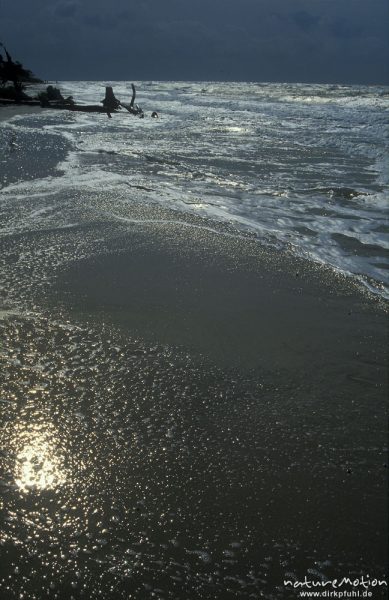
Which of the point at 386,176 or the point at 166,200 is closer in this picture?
the point at 166,200

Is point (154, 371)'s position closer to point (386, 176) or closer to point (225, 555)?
point (225, 555)

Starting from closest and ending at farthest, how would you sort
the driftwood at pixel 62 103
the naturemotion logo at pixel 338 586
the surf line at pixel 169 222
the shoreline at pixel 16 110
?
the naturemotion logo at pixel 338 586, the surf line at pixel 169 222, the shoreline at pixel 16 110, the driftwood at pixel 62 103

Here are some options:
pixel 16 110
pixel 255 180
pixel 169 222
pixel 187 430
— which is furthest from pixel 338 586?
pixel 16 110

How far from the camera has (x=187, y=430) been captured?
3.34 metres

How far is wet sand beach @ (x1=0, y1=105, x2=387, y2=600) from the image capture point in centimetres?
245

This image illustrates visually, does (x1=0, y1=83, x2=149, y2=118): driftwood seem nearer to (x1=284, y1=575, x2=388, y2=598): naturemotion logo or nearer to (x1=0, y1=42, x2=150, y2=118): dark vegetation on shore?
(x1=0, y1=42, x2=150, y2=118): dark vegetation on shore

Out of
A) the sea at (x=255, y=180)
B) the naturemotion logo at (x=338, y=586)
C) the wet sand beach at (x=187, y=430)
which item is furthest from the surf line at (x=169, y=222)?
the naturemotion logo at (x=338, y=586)

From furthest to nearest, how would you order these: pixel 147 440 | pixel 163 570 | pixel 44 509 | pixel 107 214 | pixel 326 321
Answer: pixel 107 214 → pixel 326 321 → pixel 147 440 → pixel 44 509 → pixel 163 570

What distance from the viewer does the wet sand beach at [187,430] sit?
2453mm

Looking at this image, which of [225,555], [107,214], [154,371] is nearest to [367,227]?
[107,214]

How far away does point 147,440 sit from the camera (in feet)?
10.6

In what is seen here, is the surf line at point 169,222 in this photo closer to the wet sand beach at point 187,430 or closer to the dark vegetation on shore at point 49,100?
the wet sand beach at point 187,430

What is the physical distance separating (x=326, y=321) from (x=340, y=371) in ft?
3.02

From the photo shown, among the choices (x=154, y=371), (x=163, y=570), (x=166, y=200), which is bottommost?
(x=163, y=570)
